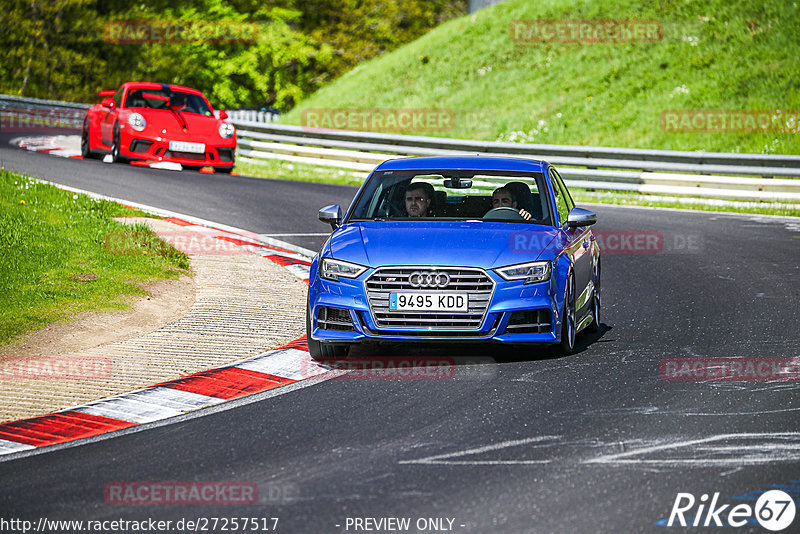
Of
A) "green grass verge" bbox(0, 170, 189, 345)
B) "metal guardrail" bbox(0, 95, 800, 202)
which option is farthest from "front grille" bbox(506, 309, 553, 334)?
"metal guardrail" bbox(0, 95, 800, 202)

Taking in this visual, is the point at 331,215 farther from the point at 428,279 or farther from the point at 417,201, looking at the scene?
the point at 428,279

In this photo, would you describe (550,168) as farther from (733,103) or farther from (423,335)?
(733,103)

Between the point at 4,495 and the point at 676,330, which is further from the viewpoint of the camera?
the point at 676,330

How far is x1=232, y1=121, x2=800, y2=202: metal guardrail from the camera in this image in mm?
21188

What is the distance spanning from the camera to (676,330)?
9.76 m

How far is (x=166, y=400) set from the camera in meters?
7.29

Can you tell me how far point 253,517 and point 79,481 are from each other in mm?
1066

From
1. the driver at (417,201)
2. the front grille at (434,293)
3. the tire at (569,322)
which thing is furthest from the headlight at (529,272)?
the driver at (417,201)

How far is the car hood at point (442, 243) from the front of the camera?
8.16 metres

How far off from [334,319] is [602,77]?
2702cm

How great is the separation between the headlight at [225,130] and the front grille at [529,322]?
15239mm

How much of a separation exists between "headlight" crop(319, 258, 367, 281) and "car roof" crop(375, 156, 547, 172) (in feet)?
4.49

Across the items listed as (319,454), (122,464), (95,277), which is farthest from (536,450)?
(95,277)

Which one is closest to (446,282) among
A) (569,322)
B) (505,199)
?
(569,322)
